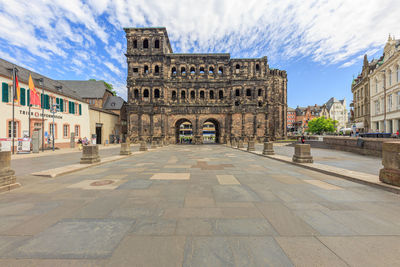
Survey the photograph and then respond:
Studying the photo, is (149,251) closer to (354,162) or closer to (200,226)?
(200,226)

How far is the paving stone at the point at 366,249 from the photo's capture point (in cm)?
186

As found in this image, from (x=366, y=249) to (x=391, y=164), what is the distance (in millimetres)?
3986

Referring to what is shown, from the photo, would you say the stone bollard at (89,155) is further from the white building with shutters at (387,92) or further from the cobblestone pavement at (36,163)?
the white building with shutters at (387,92)

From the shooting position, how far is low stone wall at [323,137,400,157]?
36.3 feet

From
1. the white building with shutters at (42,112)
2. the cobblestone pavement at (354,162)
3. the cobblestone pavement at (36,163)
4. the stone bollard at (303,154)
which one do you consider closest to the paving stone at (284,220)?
the cobblestone pavement at (354,162)

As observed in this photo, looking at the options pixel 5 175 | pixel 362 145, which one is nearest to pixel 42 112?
pixel 5 175

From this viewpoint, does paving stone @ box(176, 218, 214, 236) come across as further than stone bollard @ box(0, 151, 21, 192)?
No

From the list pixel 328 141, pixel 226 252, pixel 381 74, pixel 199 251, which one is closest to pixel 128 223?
pixel 199 251

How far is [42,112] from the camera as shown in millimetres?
18359

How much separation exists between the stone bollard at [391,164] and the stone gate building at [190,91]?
26.6m

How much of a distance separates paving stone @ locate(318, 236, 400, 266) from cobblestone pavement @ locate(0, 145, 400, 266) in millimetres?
11

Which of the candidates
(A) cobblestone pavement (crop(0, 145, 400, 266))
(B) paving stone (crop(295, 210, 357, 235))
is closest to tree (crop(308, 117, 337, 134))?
(A) cobblestone pavement (crop(0, 145, 400, 266))

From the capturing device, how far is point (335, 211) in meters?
3.12

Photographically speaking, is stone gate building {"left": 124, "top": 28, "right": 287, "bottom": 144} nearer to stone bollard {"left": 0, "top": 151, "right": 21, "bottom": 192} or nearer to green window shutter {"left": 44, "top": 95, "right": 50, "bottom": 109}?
green window shutter {"left": 44, "top": 95, "right": 50, "bottom": 109}
